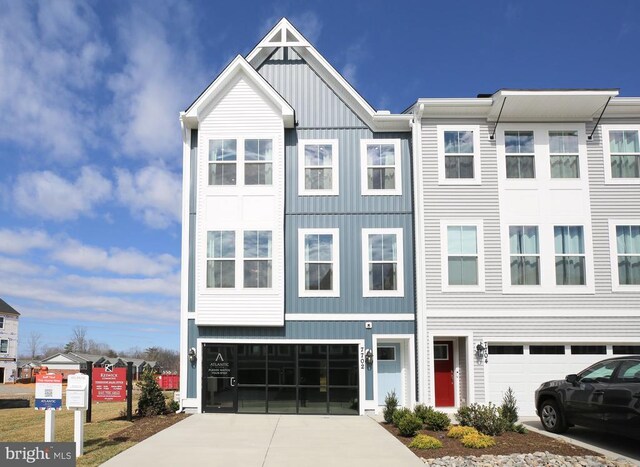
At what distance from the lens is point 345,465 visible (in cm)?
1034

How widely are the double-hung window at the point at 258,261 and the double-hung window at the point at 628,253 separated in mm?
10246

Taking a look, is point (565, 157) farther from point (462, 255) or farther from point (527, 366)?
point (527, 366)

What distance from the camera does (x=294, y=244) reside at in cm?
1767

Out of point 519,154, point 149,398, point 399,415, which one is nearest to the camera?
point 399,415

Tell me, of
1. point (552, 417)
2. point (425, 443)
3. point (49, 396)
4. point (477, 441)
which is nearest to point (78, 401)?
point (49, 396)

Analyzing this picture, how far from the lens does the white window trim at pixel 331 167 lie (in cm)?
1791

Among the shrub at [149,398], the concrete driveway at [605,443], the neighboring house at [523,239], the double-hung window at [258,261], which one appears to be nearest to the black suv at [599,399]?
the concrete driveway at [605,443]

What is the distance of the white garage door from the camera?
1669 cm

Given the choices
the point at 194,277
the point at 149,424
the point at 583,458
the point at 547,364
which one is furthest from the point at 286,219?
the point at 583,458

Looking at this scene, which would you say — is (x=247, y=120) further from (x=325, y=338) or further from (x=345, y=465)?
(x=345, y=465)

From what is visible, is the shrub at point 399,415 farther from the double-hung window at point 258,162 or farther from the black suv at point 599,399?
the double-hung window at point 258,162

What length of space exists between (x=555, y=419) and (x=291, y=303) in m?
7.72

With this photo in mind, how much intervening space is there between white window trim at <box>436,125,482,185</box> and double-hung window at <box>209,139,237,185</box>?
6.16 metres

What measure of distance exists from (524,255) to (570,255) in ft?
4.40
